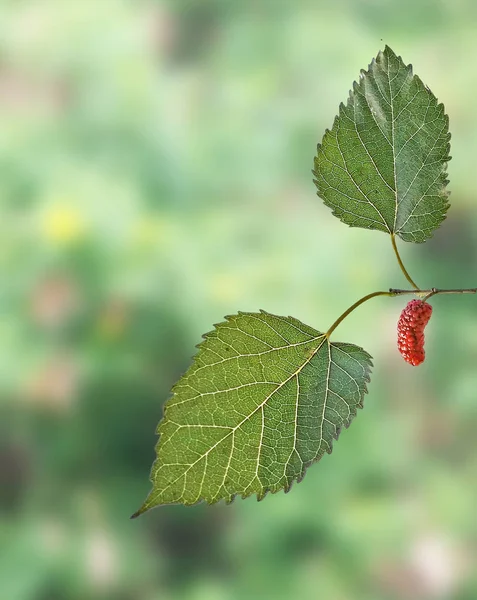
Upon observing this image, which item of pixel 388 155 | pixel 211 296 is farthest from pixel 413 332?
pixel 211 296

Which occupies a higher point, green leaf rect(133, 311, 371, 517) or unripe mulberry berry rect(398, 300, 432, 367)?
unripe mulberry berry rect(398, 300, 432, 367)

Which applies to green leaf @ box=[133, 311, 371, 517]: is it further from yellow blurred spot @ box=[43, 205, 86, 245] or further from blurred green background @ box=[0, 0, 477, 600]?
yellow blurred spot @ box=[43, 205, 86, 245]

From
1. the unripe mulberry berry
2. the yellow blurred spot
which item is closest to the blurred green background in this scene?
the yellow blurred spot

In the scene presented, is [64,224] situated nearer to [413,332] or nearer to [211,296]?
[211,296]

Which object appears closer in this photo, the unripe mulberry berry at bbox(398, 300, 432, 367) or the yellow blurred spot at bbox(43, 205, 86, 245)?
the unripe mulberry berry at bbox(398, 300, 432, 367)

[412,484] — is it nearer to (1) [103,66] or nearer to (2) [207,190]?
(2) [207,190]

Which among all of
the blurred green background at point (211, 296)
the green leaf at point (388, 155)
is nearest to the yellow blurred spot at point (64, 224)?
the blurred green background at point (211, 296)

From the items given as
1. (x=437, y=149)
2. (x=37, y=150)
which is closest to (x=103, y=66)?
(x=37, y=150)

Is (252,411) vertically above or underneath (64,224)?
underneath
